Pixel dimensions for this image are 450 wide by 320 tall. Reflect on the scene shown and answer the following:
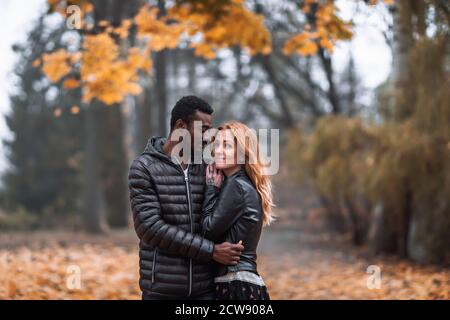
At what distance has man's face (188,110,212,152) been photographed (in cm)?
296

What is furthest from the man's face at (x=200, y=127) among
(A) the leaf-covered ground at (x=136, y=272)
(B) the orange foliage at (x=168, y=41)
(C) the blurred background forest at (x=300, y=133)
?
(A) the leaf-covered ground at (x=136, y=272)

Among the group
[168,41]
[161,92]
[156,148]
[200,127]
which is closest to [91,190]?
[161,92]

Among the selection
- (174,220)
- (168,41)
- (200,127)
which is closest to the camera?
(174,220)

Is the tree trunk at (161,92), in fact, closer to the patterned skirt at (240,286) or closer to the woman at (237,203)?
the woman at (237,203)

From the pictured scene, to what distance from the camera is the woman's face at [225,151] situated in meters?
2.91

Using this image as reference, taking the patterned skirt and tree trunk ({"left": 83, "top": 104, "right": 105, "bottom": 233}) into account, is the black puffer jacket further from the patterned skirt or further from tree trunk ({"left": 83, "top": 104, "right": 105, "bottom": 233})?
Result: tree trunk ({"left": 83, "top": 104, "right": 105, "bottom": 233})

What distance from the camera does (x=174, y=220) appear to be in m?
2.87

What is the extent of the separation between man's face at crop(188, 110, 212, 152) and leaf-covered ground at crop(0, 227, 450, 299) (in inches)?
118

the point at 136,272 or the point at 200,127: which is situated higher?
the point at 200,127

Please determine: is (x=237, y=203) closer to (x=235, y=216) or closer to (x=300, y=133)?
(x=235, y=216)

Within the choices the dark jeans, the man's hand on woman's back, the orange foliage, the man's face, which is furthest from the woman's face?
the orange foliage

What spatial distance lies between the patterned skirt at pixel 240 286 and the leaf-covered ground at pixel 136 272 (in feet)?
9.59

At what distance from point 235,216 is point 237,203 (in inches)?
2.7

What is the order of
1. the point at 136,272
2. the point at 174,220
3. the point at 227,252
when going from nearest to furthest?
the point at 227,252, the point at 174,220, the point at 136,272
